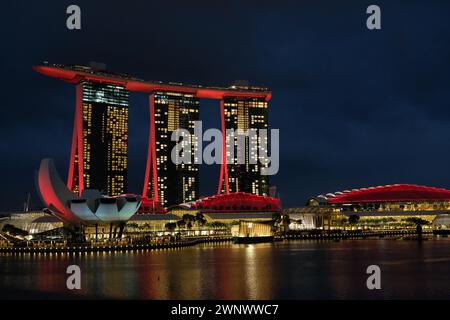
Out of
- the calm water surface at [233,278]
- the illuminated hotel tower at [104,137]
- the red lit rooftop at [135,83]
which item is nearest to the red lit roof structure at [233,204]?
the illuminated hotel tower at [104,137]

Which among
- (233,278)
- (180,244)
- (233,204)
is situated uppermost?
(233,204)

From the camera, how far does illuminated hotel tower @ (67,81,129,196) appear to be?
4651 inches

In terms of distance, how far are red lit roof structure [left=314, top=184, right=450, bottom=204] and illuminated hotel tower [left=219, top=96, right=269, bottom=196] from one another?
27.9 meters

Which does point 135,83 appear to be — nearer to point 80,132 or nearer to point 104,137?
point 104,137

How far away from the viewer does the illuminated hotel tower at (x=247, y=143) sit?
133 metres

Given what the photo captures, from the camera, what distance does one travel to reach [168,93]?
422 feet

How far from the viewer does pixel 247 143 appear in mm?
137250

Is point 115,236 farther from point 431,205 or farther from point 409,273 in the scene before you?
point 431,205

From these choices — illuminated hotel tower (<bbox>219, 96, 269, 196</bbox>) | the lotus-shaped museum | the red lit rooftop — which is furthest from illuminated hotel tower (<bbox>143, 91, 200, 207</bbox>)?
the lotus-shaped museum

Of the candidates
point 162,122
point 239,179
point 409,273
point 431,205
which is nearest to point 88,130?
point 162,122

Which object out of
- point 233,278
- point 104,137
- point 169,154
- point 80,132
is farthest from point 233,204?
point 233,278

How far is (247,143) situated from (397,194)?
136ft

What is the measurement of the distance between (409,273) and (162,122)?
98.4 m

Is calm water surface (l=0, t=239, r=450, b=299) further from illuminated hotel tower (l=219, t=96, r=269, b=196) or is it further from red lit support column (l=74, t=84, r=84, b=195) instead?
illuminated hotel tower (l=219, t=96, r=269, b=196)
